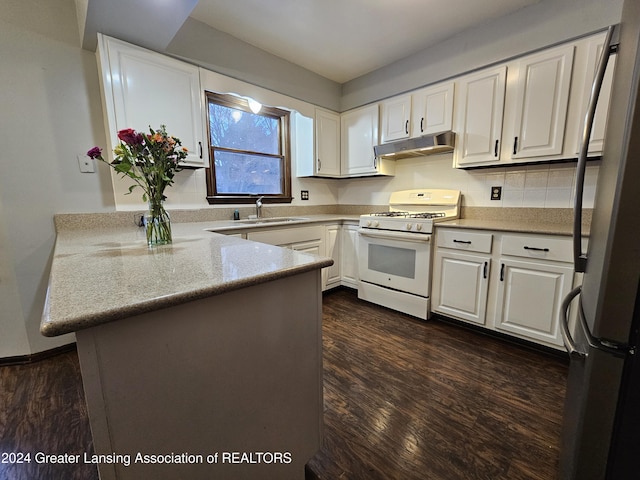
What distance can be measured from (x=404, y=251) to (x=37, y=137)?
282 cm

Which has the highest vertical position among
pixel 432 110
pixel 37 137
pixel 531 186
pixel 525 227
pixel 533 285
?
pixel 432 110

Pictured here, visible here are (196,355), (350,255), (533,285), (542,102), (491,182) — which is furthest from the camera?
(350,255)

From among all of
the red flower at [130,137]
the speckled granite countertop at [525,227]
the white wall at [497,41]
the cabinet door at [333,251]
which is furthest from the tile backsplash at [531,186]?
the red flower at [130,137]

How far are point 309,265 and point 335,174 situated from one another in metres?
2.66

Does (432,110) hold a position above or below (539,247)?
above

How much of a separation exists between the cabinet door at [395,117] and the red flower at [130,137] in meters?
2.40

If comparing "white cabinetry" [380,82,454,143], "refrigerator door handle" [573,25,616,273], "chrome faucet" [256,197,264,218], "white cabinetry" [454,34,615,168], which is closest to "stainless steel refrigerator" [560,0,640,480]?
"refrigerator door handle" [573,25,616,273]

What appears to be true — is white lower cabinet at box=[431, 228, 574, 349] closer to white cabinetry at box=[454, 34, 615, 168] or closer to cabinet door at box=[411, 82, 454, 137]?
white cabinetry at box=[454, 34, 615, 168]

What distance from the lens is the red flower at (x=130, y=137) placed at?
0.98 m

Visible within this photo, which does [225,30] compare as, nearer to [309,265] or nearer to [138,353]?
[309,265]

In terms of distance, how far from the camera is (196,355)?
68cm

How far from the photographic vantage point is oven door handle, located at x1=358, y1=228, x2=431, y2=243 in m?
2.27

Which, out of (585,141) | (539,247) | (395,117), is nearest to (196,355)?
(585,141)

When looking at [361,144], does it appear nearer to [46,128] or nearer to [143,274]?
[46,128]
